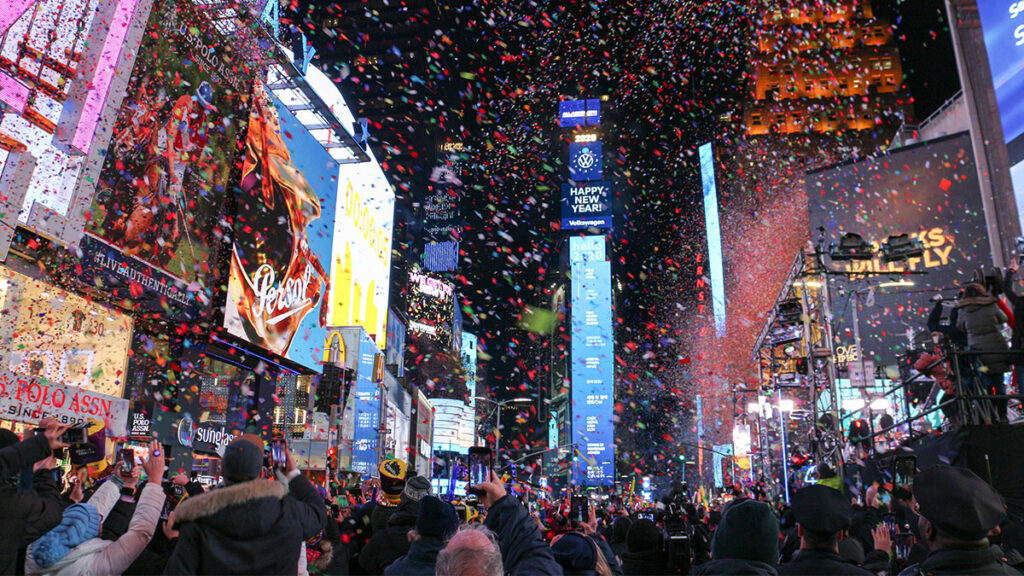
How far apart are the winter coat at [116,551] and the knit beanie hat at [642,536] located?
174 inches

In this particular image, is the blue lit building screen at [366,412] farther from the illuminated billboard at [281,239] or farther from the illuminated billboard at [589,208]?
the illuminated billboard at [589,208]

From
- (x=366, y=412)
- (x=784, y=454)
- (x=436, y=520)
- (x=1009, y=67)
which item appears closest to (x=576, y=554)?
(x=436, y=520)

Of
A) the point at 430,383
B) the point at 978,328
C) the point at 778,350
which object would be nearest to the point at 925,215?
the point at 778,350

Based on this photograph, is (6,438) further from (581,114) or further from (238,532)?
(581,114)

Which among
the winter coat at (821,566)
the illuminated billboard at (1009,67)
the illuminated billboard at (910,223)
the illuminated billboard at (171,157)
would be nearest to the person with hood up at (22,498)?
the winter coat at (821,566)

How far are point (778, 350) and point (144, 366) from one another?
23.2 meters

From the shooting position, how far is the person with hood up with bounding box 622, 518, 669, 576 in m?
6.50

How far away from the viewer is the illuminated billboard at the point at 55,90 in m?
12.1

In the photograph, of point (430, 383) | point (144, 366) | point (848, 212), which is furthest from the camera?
point (430, 383)

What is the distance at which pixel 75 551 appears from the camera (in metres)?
3.51

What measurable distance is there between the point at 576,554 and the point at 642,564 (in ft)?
9.39

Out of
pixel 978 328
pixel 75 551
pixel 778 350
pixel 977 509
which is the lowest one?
pixel 75 551

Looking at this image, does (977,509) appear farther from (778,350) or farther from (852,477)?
(778,350)

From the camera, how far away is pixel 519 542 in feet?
11.5
